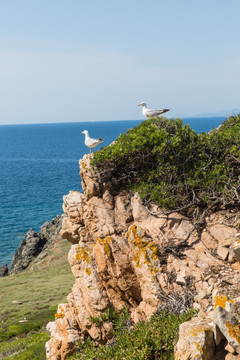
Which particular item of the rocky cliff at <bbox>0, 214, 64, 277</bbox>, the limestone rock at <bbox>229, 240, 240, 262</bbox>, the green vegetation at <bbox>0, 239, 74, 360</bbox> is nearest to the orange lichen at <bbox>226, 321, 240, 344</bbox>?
the limestone rock at <bbox>229, 240, 240, 262</bbox>

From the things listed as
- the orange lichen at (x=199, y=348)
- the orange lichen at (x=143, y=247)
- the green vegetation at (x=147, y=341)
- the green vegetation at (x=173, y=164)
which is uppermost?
the green vegetation at (x=173, y=164)

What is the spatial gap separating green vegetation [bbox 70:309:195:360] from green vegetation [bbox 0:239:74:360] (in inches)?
388

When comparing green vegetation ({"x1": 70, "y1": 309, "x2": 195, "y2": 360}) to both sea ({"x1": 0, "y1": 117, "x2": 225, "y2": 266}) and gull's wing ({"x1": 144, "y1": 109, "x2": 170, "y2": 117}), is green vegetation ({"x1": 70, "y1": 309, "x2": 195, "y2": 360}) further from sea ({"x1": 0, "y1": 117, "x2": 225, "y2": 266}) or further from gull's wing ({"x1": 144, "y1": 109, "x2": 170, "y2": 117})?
sea ({"x1": 0, "y1": 117, "x2": 225, "y2": 266})

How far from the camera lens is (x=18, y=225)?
202 ft

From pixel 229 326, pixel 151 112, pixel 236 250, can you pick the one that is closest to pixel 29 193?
pixel 151 112

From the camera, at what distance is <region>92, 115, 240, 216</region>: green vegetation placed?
12.9 meters

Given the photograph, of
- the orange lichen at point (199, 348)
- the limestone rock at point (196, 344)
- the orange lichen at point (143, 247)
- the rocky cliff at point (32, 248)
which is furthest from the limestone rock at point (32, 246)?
the orange lichen at point (199, 348)

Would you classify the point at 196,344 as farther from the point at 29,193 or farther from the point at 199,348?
Answer: the point at 29,193

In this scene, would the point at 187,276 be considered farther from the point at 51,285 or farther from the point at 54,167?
the point at 54,167

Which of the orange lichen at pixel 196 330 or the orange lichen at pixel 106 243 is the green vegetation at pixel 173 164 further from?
the orange lichen at pixel 196 330

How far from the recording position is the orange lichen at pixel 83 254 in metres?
12.8

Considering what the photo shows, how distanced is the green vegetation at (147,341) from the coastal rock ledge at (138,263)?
0.55m

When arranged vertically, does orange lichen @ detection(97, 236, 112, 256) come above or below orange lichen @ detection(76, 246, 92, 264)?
above

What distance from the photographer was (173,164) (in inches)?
547
